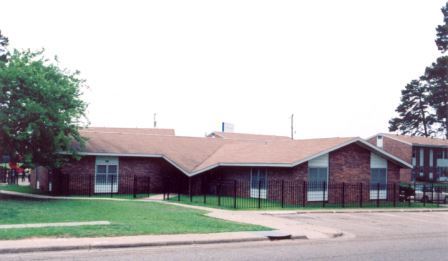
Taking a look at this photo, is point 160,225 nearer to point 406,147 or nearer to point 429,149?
point 406,147

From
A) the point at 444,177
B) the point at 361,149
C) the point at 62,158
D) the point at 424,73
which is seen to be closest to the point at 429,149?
the point at 444,177

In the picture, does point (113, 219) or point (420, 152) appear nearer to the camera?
point (113, 219)

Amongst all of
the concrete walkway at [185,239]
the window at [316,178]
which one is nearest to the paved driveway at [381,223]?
the concrete walkway at [185,239]

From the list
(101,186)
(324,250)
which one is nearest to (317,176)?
(101,186)

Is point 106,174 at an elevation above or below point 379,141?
below

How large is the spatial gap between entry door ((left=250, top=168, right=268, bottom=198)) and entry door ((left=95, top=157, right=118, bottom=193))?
785cm

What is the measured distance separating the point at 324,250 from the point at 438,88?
194ft

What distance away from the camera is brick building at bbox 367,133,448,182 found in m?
54.9

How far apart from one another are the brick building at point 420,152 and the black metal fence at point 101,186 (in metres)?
31.5

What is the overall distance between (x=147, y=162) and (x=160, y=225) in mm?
16048

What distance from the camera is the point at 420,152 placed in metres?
57.7

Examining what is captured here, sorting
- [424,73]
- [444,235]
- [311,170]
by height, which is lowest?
[444,235]

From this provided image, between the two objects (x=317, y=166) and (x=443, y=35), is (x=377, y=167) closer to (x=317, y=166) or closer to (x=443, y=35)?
(x=317, y=166)

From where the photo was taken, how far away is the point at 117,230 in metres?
13.8
